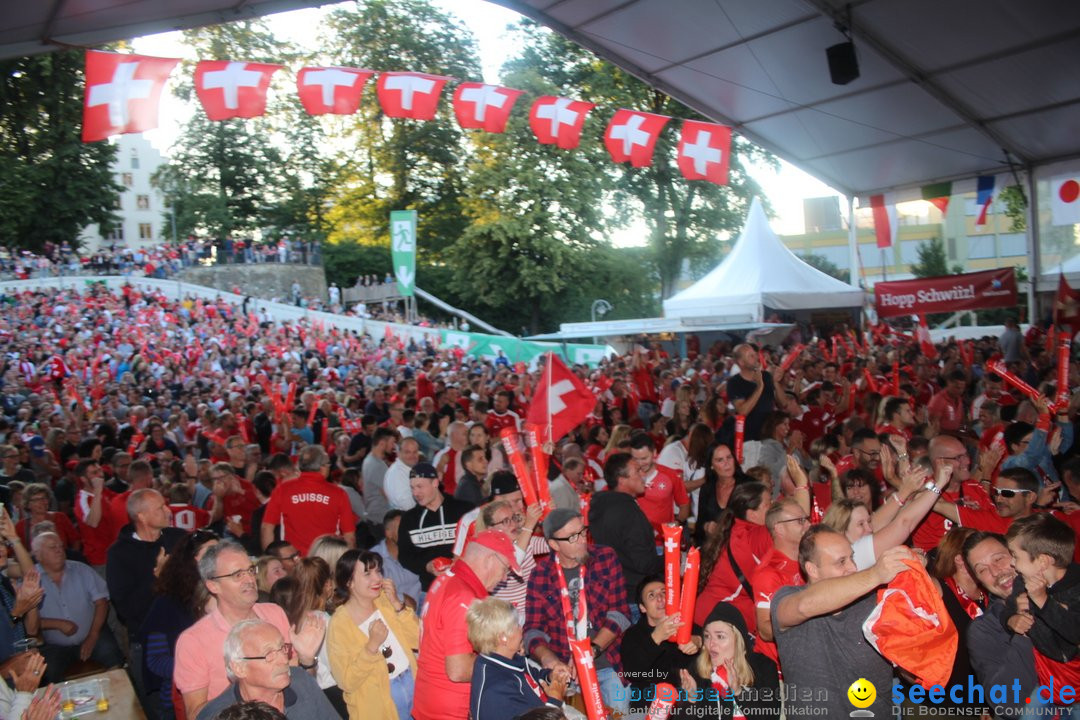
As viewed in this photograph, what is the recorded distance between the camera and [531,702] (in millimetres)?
3428

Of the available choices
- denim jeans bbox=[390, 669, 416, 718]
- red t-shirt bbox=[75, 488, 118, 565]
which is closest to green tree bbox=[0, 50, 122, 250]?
red t-shirt bbox=[75, 488, 118, 565]

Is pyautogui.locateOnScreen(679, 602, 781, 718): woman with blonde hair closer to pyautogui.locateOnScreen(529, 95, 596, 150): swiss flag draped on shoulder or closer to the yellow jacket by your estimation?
the yellow jacket

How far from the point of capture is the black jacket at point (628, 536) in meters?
5.19

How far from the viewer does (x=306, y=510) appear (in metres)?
6.17

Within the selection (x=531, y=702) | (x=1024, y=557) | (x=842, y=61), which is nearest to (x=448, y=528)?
(x=531, y=702)

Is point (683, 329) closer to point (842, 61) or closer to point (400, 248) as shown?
point (842, 61)

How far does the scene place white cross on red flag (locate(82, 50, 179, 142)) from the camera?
9.28m

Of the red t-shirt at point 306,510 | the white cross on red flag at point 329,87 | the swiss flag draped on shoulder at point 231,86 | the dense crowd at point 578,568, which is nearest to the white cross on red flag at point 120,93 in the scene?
the swiss flag draped on shoulder at point 231,86

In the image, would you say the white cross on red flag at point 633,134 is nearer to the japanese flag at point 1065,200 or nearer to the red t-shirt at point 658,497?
the japanese flag at point 1065,200

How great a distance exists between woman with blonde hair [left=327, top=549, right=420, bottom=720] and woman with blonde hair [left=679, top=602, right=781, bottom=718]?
4.23 ft

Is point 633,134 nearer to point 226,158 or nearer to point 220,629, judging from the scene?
point 220,629

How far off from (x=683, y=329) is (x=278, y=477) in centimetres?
979

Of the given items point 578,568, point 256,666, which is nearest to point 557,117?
point 578,568

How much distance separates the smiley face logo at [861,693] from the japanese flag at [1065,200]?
38.5 ft
